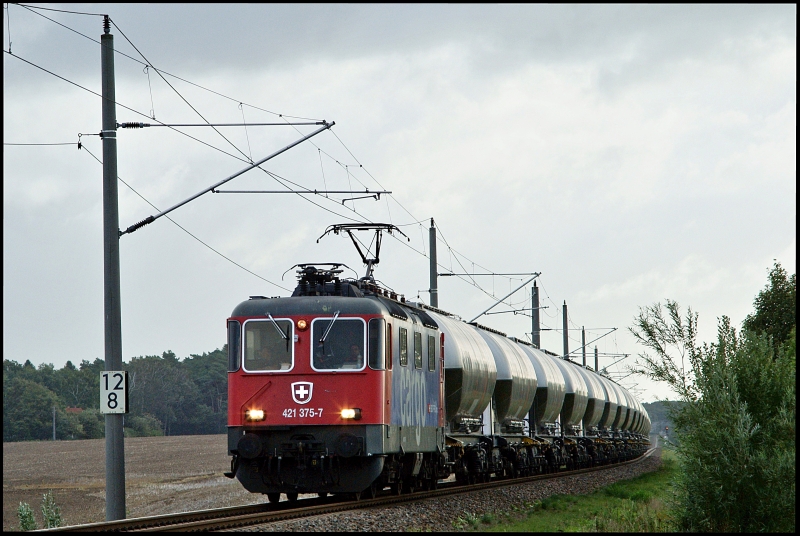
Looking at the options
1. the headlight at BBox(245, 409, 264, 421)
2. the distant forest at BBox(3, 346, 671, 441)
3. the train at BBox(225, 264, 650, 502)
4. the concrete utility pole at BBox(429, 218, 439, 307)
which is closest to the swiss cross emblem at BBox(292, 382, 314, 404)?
the train at BBox(225, 264, 650, 502)

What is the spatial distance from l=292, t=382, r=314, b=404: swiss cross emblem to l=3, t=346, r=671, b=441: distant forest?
92439 millimetres

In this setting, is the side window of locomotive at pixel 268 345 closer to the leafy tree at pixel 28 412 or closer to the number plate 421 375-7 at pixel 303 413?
the number plate 421 375-7 at pixel 303 413

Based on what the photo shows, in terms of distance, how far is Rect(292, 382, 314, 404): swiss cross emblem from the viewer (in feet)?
56.6

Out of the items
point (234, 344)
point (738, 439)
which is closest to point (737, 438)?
point (738, 439)

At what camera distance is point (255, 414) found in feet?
56.9

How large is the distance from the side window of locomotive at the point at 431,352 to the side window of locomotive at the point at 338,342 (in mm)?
3356

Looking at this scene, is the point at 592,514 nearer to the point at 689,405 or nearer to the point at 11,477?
the point at 689,405

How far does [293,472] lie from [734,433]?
668cm

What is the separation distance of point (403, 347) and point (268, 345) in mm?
2437

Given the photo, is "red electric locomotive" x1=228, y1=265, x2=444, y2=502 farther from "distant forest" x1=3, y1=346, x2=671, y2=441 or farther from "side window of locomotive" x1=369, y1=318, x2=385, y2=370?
"distant forest" x1=3, y1=346, x2=671, y2=441

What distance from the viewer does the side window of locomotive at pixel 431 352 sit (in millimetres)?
20667

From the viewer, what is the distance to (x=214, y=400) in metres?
124

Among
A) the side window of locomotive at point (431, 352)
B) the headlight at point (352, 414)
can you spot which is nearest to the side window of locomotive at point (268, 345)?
the headlight at point (352, 414)

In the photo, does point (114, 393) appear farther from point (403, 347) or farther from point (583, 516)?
point (583, 516)
